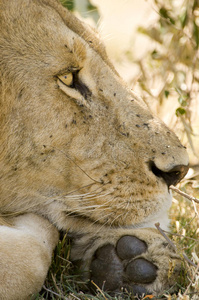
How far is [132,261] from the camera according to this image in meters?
2.27

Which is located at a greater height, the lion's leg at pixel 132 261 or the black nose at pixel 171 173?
the black nose at pixel 171 173

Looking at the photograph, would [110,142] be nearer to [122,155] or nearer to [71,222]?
[122,155]

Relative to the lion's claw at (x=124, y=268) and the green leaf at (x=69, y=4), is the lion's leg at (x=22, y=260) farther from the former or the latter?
the green leaf at (x=69, y=4)

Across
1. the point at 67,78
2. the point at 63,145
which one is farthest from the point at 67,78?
the point at 63,145

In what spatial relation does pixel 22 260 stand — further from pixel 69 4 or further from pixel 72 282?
pixel 69 4

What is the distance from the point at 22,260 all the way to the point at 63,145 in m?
0.63

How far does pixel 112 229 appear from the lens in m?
2.52

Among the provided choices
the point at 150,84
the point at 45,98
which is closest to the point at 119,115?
the point at 45,98

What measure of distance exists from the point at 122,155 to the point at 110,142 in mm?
96

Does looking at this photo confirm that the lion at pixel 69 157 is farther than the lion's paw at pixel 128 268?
Yes

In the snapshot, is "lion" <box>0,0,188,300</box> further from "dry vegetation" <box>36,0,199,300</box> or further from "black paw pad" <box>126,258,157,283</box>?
"dry vegetation" <box>36,0,199,300</box>

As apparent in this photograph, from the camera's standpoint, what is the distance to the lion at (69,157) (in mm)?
2465

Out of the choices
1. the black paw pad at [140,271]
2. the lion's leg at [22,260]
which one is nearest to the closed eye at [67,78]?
the lion's leg at [22,260]

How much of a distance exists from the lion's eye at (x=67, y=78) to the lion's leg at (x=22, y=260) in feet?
2.50
